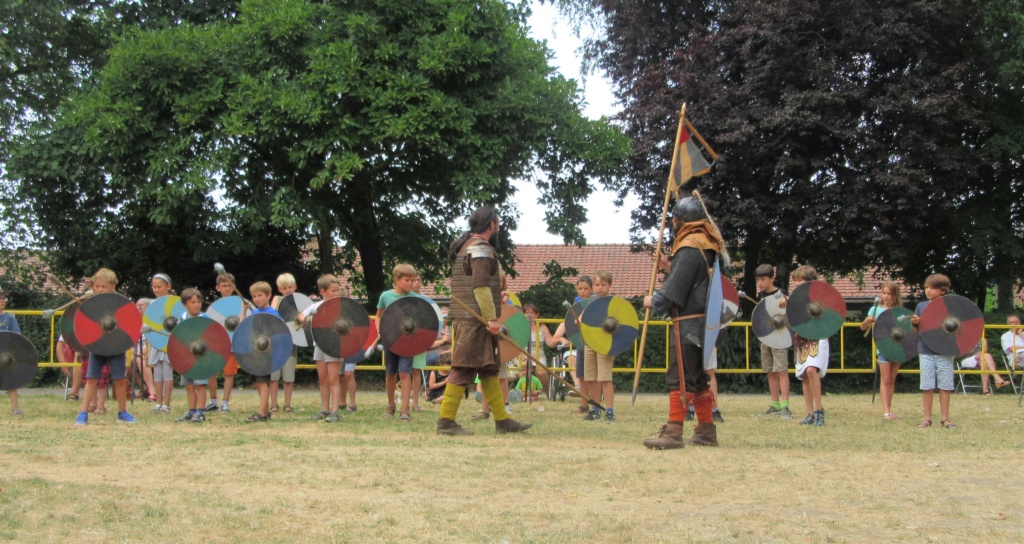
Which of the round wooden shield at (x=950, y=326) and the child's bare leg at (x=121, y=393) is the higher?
the round wooden shield at (x=950, y=326)

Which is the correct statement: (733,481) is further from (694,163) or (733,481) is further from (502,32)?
(502,32)


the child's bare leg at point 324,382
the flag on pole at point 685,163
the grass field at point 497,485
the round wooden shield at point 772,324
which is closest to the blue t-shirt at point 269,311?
the child's bare leg at point 324,382

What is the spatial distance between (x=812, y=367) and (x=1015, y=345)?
9.21 metres

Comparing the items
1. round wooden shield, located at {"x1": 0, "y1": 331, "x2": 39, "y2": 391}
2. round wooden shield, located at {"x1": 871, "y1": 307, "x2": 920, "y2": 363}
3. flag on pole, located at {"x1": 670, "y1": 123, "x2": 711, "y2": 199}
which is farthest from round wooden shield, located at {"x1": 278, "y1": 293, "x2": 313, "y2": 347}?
round wooden shield, located at {"x1": 871, "y1": 307, "x2": 920, "y2": 363}

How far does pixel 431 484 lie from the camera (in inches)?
251

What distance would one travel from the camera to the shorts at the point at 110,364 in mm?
10672

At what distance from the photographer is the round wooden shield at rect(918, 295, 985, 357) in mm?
10719

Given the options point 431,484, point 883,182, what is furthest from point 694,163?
point 883,182

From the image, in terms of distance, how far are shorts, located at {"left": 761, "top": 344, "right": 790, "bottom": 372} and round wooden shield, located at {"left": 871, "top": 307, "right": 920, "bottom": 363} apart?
3.32ft

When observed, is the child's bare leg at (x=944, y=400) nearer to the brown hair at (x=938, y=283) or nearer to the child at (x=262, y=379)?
the brown hair at (x=938, y=283)

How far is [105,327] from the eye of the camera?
10.7m

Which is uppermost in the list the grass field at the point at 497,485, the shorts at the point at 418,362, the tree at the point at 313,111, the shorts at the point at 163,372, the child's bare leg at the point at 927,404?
the tree at the point at 313,111

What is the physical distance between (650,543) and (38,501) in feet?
10.5

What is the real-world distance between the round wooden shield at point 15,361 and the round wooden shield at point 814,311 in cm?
789
